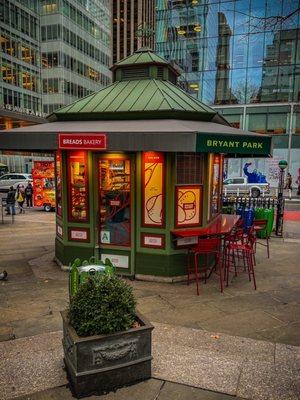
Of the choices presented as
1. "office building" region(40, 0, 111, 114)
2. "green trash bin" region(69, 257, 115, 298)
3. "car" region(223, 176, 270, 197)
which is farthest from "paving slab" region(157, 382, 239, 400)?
"office building" region(40, 0, 111, 114)

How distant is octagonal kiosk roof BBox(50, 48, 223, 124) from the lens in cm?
792

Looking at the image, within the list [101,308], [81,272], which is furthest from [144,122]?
[101,308]

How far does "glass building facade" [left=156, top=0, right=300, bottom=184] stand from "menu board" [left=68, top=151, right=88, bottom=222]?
3228cm

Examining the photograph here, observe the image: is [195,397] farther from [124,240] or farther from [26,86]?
[26,86]

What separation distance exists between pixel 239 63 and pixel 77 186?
34.0m

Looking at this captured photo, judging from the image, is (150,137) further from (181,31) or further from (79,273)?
(181,31)

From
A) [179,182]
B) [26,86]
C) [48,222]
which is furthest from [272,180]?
[26,86]

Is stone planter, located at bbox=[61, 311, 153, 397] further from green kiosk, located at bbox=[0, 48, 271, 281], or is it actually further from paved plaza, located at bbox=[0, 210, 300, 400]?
green kiosk, located at bbox=[0, 48, 271, 281]

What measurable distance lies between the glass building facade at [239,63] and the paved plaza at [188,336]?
31.2 metres

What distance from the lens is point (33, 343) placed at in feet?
16.9

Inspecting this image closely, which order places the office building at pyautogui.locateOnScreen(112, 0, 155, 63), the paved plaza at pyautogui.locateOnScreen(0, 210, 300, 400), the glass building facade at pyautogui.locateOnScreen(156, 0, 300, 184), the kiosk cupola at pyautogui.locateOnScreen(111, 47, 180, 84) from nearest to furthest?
1. the paved plaza at pyautogui.locateOnScreen(0, 210, 300, 400)
2. the kiosk cupola at pyautogui.locateOnScreen(111, 47, 180, 84)
3. the glass building facade at pyautogui.locateOnScreen(156, 0, 300, 184)
4. the office building at pyautogui.locateOnScreen(112, 0, 155, 63)

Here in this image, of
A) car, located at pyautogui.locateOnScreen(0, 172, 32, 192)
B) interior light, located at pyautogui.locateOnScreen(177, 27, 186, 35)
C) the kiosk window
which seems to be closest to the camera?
the kiosk window

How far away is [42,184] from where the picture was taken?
20.7 meters

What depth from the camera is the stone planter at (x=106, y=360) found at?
156 inches
